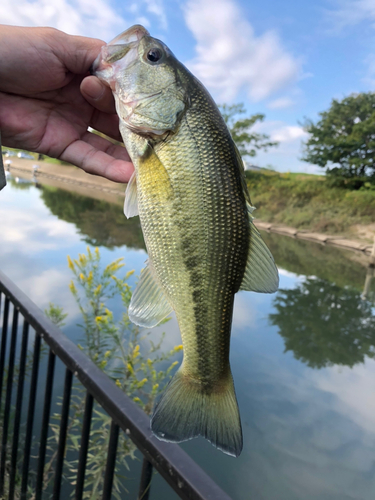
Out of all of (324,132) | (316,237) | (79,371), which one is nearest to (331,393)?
(79,371)

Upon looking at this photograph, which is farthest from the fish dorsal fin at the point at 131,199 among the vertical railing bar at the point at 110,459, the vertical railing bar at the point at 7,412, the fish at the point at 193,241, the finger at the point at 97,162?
the vertical railing bar at the point at 7,412

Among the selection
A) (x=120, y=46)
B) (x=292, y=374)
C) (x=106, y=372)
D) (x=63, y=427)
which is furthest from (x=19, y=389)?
(x=292, y=374)

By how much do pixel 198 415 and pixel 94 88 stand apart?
961 mm

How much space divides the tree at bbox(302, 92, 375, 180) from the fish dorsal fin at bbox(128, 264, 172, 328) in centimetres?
1830

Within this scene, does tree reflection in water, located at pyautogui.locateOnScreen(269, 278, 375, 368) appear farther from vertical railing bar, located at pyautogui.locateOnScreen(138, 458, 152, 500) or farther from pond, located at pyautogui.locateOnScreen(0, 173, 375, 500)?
vertical railing bar, located at pyautogui.locateOnScreen(138, 458, 152, 500)

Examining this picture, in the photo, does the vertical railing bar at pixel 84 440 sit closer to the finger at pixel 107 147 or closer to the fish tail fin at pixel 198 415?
the fish tail fin at pixel 198 415

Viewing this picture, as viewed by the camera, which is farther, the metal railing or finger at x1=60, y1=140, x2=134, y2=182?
finger at x1=60, y1=140, x2=134, y2=182

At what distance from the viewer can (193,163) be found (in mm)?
778

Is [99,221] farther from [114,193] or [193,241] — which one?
[193,241]

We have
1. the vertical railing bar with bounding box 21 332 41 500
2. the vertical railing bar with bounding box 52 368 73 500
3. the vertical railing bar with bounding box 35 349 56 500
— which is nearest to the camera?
the vertical railing bar with bounding box 52 368 73 500

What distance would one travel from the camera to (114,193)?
18703 millimetres

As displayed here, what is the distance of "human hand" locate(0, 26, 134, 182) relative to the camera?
1112 millimetres

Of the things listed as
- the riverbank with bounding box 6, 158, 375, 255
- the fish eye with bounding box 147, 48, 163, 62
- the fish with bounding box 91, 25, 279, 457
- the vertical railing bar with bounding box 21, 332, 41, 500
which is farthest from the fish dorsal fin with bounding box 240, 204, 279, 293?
the riverbank with bounding box 6, 158, 375, 255

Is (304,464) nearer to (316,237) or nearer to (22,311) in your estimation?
(22,311)
